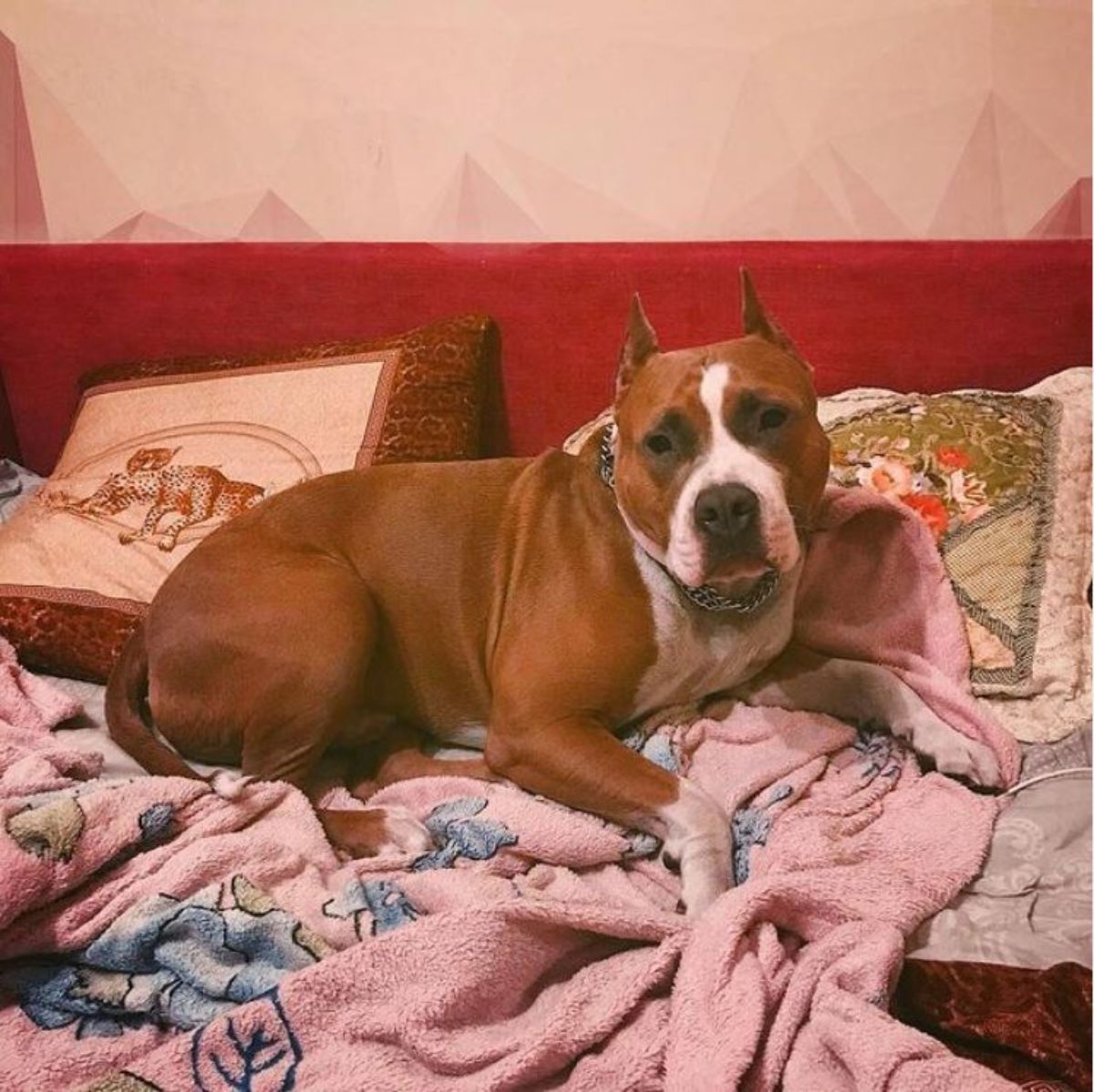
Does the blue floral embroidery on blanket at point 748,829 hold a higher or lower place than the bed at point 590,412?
lower

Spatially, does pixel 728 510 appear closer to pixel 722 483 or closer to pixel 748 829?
pixel 722 483

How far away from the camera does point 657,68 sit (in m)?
2.45

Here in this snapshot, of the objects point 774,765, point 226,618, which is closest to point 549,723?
point 774,765

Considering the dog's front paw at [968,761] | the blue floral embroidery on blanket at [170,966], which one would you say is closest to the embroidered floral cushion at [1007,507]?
the dog's front paw at [968,761]

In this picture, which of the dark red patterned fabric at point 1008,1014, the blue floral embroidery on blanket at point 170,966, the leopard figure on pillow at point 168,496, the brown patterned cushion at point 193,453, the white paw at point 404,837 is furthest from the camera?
the leopard figure on pillow at point 168,496

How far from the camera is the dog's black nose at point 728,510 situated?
1574 mm

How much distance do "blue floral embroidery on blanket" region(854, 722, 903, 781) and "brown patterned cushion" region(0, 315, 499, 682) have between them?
105cm

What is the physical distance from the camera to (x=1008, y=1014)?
1258 mm

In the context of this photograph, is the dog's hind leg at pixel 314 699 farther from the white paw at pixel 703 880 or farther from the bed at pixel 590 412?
the white paw at pixel 703 880

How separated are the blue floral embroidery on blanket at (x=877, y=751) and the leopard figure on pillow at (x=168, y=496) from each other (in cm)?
130

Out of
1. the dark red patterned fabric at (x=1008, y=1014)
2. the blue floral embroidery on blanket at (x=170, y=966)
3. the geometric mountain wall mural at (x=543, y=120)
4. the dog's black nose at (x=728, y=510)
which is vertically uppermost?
the geometric mountain wall mural at (x=543, y=120)

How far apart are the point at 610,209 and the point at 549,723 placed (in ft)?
4.32

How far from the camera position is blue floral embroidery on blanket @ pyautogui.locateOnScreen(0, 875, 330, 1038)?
1383mm

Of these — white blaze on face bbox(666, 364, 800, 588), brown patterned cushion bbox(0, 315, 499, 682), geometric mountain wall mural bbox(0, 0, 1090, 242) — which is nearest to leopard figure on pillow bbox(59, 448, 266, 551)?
brown patterned cushion bbox(0, 315, 499, 682)
